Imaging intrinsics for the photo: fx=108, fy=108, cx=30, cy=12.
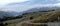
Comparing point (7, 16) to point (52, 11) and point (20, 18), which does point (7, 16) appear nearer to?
point (20, 18)

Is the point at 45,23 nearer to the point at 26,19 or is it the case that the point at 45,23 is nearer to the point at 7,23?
the point at 26,19

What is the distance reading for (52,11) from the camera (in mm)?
868

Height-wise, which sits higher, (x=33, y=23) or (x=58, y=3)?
(x=58, y=3)

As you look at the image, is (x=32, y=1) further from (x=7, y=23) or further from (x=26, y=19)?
(x=7, y=23)

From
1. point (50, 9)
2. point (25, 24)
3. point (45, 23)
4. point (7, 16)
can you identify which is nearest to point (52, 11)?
point (50, 9)

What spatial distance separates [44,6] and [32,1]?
0.35 ft

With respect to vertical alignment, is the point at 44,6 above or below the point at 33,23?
above

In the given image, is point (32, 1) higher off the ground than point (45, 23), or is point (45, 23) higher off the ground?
point (32, 1)

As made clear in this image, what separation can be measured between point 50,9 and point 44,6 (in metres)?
0.05

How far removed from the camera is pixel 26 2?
0.89 metres

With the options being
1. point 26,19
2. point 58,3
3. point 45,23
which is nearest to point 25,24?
point 26,19

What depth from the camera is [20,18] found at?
859mm

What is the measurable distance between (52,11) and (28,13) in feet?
0.64

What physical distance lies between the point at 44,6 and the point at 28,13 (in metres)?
0.14
